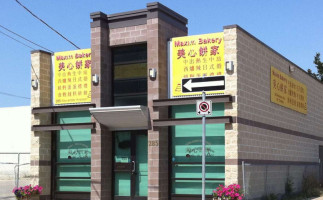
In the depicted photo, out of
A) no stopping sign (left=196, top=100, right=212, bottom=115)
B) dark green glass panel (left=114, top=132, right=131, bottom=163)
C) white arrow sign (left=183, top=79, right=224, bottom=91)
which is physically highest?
white arrow sign (left=183, top=79, right=224, bottom=91)

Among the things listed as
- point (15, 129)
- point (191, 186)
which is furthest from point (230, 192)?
point (15, 129)

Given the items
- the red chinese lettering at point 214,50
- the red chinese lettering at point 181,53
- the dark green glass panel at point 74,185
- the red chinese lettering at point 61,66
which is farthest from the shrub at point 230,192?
the red chinese lettering at point 61,66

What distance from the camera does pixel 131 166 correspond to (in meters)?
20.1

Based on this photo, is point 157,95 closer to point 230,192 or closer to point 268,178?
point 230,192

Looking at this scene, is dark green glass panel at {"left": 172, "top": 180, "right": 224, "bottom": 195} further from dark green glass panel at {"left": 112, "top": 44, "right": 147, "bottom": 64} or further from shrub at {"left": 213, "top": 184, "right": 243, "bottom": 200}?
dark green glass panel at {"left": 112, "top": 44, "right": 147, "bottom": 64}

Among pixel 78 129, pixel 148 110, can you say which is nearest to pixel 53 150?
A: pixel 78 129

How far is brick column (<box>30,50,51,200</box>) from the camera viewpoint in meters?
21.7

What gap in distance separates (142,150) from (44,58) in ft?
19.7

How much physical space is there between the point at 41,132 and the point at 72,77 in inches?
105

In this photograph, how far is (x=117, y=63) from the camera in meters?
→ 20.9

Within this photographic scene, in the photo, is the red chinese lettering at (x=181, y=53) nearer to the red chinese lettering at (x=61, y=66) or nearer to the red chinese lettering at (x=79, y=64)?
the red chinese lettering at (x=79, y=64)

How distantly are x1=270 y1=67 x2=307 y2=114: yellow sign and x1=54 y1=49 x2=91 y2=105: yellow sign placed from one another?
25.3 feet

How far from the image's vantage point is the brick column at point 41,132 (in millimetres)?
21734

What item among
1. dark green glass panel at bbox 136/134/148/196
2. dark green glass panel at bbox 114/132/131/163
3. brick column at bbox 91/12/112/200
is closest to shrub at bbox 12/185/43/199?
brick column at bbox 91/12/112/200
